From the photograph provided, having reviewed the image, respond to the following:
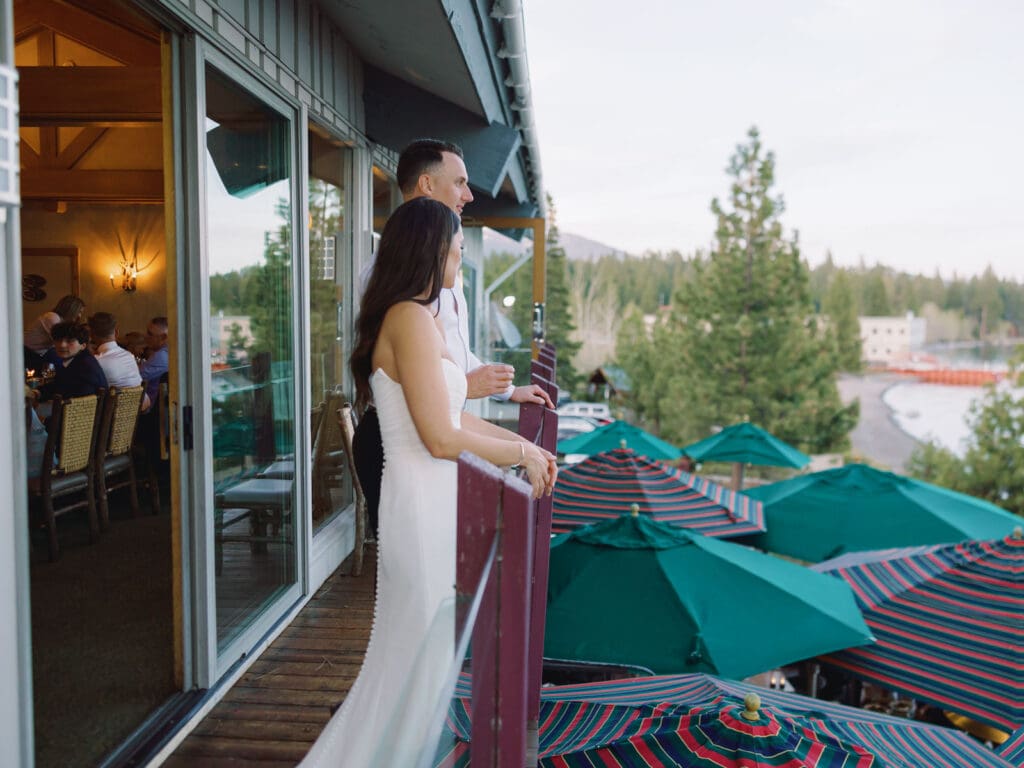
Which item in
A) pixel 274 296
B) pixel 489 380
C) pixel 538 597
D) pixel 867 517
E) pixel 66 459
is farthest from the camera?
pixel 867 517

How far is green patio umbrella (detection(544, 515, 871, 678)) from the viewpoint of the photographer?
3.92 meters

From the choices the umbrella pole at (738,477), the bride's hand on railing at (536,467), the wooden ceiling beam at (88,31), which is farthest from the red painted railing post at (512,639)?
the umbrella pole at (738,477)

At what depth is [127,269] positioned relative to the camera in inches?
378

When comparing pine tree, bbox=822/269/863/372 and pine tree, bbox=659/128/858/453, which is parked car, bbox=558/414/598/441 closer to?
pine tree, bbox=659/128/858/453

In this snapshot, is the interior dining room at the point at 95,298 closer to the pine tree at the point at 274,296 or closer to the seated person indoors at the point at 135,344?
the seated person indoors at the point at 135,344

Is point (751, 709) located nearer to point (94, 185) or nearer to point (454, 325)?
point (454, 325)

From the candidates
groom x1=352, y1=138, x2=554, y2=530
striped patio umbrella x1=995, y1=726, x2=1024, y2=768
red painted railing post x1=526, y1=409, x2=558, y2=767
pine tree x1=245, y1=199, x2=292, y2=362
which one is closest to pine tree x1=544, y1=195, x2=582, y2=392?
pine tree x1=245, y1=199, x2=292, y2=362

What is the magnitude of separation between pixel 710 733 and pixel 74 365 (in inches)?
182

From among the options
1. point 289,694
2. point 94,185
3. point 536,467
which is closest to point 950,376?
point 94,185

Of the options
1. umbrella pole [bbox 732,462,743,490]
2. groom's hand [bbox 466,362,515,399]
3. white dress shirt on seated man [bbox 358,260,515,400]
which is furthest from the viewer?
umbrella pole [bbox 732,462,743,490]

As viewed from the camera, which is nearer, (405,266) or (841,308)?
(405,266)

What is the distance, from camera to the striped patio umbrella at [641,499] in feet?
21.1

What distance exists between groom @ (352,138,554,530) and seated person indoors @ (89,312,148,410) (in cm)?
382

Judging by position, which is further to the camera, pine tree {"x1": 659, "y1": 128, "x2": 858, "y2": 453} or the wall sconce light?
pine tree {"x1": 659, "y1": 128, "x2": 858, "y2": 453}
